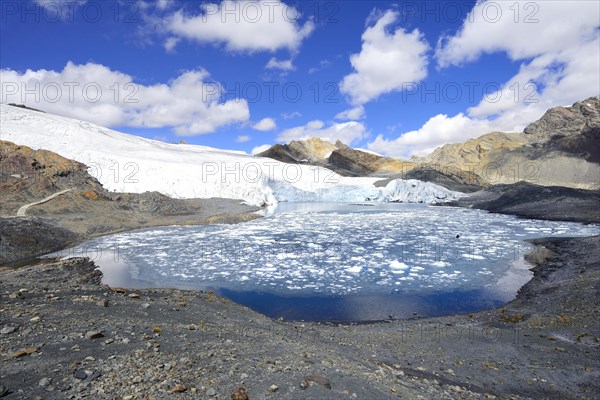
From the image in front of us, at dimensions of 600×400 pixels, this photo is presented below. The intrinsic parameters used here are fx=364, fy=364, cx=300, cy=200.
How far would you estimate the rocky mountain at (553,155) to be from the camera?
69.5m

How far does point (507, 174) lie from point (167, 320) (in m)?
94.3

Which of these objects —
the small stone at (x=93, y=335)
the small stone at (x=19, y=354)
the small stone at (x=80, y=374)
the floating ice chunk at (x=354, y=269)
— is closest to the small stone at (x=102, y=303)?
the small stone at (x=93, y=335)

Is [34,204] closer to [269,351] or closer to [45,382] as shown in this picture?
[45,382]

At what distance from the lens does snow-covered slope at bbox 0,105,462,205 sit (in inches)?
1091

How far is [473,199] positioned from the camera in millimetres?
41625

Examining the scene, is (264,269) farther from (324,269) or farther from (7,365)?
(7,365)

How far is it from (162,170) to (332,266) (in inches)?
904

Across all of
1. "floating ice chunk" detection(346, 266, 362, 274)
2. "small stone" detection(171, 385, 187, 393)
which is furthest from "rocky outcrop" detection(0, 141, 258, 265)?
"small stone" detection(171, 385, 187, 393)

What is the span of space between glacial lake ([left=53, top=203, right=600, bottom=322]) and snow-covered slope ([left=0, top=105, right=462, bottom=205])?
11363 mm

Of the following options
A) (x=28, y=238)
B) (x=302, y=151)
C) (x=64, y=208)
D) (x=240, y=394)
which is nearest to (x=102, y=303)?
(x=240, y=394)

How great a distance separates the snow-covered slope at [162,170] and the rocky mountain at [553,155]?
43.9 m

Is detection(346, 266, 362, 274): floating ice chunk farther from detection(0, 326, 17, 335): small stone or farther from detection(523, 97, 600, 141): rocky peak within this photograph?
detection(523, 97, 600, 141): rocky peak

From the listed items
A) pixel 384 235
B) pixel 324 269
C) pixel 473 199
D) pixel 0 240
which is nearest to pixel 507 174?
pixel 473 199

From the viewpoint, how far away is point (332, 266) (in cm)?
1096
